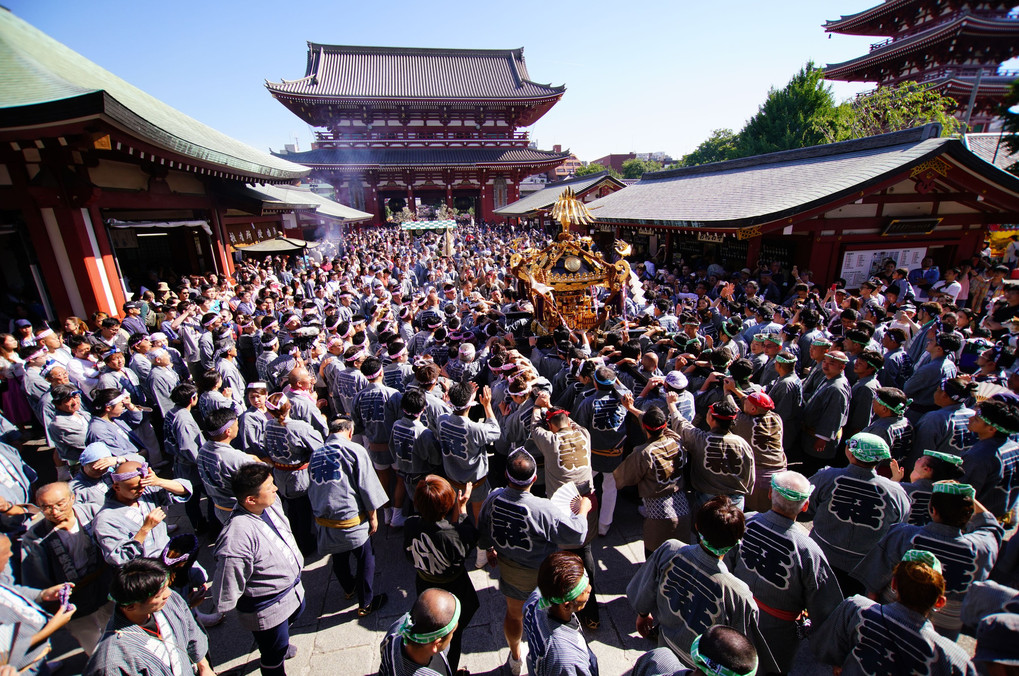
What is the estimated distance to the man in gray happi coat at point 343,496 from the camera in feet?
11.5

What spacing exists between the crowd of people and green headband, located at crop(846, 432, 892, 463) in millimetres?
11

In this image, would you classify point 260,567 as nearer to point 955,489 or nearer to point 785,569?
point 785,569

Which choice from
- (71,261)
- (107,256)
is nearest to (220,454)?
(71,261)

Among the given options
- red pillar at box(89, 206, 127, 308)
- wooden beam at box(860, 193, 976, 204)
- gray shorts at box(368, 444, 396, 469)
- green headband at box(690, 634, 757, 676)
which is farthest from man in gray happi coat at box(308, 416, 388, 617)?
wooden beam at box(860, 193, 976, 204)

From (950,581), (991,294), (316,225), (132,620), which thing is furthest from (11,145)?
(316,225)

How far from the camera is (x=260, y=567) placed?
2822mm


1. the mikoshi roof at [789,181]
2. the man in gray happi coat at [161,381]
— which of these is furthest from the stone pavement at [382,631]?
the mikoshi roof at [789,181]

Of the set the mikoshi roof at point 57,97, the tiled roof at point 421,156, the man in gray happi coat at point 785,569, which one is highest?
the tiled roof at point 421,156

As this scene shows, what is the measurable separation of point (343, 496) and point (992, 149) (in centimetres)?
2678

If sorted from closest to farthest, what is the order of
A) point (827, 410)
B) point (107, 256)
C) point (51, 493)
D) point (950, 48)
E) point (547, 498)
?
point (51, 493) < point (547, 498) < point (827, 410) < point (107, 256) < point (950, 48)

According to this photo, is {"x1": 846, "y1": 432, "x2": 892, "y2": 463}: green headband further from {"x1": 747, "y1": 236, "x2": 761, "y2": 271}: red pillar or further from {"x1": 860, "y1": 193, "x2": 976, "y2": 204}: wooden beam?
{"x1": 860, "y1": 193, "x2": 976, "y2": 204}: wooden beam

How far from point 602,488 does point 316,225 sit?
87.5 feet

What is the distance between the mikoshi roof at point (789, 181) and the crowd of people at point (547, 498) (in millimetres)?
3912

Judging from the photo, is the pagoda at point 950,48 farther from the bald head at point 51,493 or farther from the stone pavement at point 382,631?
the bald head at point 51,493
